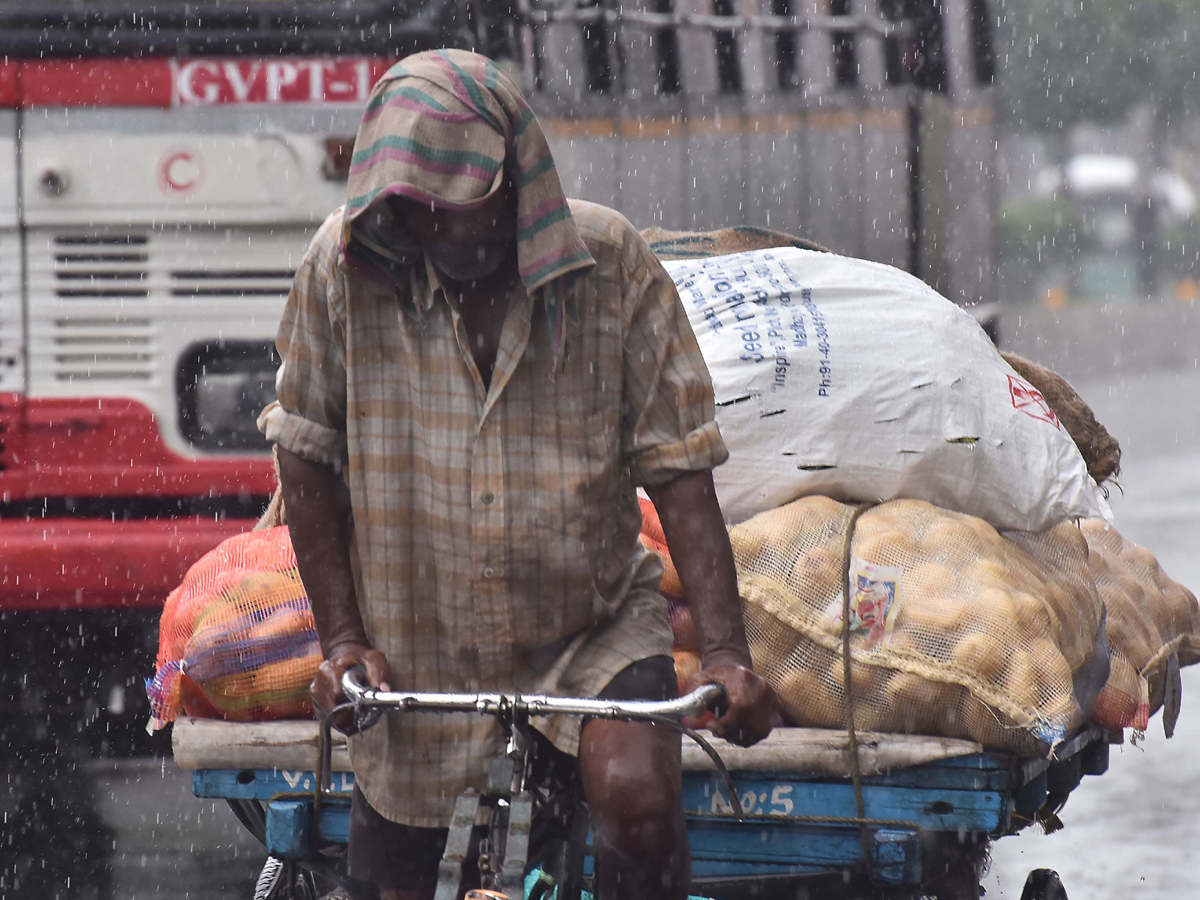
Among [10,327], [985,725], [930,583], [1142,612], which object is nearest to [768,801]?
[985,725]

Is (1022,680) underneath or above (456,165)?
underneath

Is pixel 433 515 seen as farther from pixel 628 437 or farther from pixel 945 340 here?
pixel 945 340

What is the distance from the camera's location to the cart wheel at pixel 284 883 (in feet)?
9.90

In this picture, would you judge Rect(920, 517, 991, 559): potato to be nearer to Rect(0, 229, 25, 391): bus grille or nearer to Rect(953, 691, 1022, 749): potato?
Rect(953, 691, 1022, 749): potato

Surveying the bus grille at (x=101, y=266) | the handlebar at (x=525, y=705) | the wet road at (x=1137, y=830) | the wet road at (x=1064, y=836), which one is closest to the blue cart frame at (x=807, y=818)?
the handlebar at (x=525, y=705)

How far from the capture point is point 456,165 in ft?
6.73

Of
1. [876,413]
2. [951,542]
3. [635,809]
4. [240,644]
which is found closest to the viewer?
[635,809]

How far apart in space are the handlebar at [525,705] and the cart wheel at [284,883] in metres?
1.13

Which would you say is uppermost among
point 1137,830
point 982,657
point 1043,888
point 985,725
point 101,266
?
point 101,266

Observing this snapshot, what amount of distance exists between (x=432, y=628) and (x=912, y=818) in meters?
0.83

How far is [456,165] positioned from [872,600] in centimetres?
116

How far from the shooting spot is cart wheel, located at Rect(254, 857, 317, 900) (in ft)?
9.90

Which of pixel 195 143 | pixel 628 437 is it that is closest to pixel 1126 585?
pixel 628 437

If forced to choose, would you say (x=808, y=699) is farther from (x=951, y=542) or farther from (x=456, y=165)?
(x=456, y=165)
